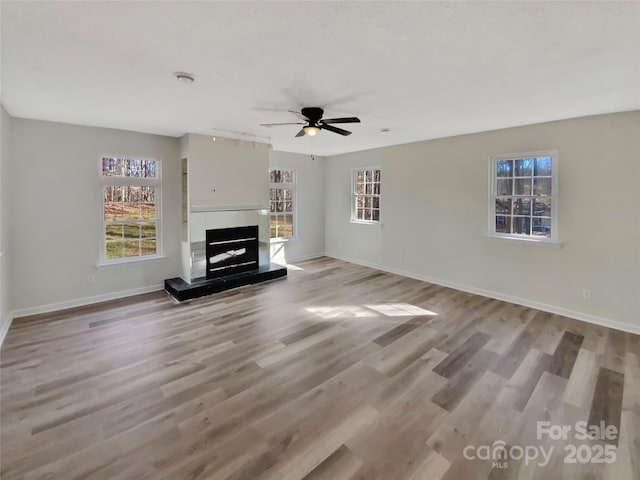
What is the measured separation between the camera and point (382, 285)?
5.50 metres

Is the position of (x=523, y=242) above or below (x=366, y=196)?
below

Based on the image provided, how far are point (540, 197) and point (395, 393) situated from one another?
11.9ft

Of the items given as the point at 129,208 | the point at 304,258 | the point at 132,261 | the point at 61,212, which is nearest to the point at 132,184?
the point at 129,208

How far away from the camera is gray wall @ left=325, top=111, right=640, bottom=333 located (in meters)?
3.66

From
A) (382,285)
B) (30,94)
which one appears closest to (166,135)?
(30,94)

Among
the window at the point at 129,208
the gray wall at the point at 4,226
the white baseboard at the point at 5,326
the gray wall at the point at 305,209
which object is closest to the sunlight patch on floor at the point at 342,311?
the gray wall at the point at 305,209

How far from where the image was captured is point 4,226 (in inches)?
144

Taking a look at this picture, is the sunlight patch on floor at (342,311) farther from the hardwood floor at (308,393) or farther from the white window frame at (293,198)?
the white window frame at (293,198)

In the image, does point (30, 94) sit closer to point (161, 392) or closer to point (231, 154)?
point (231, 154)

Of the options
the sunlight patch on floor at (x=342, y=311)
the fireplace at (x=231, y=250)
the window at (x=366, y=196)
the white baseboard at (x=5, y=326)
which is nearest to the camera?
the white baseboard at (x=5, y=326)

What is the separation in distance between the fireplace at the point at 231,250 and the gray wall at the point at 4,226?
7.99 ft

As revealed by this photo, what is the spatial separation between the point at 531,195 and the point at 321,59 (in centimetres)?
380

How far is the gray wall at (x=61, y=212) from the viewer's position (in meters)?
4.01

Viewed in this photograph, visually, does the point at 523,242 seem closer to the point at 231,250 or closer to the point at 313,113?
the point at 313,113
